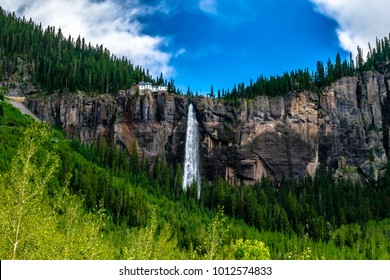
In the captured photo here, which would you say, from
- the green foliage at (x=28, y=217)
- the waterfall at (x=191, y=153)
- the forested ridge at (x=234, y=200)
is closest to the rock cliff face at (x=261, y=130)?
the waterfall at (x=191, y=153)

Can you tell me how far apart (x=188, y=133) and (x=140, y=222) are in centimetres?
5403

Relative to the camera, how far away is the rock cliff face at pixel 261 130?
6580 inches

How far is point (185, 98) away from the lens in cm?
17375

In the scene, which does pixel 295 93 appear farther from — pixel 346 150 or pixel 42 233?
pixel 42 233

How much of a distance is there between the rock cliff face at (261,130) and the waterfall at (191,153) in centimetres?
189

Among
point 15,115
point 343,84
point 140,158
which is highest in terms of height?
point 343,84

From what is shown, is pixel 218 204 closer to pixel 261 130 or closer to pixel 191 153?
pixel 191 153

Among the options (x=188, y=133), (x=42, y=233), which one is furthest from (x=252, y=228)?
(x=42, y=233)

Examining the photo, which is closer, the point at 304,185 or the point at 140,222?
the point at 140,222

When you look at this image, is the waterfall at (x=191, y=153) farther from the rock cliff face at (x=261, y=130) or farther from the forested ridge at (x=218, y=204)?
the forested ridge at (x=218, y=204)

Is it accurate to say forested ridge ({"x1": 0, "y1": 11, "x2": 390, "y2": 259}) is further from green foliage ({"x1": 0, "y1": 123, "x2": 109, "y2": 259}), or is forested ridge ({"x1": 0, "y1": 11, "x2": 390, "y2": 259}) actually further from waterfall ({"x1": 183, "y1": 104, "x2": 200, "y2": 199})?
green foliage ({"x1": 0, "y1": 123, "x2": 109, "y2": 259})

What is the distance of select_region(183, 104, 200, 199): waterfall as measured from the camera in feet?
546

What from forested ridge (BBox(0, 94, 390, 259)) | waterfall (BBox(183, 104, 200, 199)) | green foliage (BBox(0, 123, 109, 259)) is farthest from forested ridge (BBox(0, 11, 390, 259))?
green foliage (BBox(0, 123, 109, 259))
